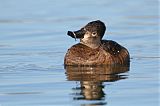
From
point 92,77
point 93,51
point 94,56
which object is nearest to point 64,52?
point 93,51

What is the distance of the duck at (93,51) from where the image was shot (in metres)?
16.5

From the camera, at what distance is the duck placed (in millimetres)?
16453

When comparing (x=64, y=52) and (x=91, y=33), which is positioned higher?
(x=91, y=33)

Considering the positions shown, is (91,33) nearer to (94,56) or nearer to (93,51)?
(93,51)

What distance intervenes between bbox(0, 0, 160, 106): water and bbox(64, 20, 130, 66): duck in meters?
0.29

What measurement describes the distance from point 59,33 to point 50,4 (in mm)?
6087

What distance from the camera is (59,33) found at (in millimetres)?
21031

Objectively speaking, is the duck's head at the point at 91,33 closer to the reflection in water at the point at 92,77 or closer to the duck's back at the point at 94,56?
the duck's back at the point at 94,56

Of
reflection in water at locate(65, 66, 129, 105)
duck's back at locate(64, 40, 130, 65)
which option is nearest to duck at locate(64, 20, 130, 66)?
duck's back at locate(64, 40, 130, 65)

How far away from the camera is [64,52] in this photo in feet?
59.5

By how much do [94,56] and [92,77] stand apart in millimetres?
1662

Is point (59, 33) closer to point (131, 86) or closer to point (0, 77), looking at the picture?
point (0, 77)

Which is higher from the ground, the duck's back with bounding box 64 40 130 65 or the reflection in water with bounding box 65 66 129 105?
the duck's back with bounding box 64 40 130 65

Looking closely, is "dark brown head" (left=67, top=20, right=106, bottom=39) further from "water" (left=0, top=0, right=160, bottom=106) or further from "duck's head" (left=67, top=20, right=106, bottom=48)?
"water" (left=0, top=0, right=160, bottom=106)
